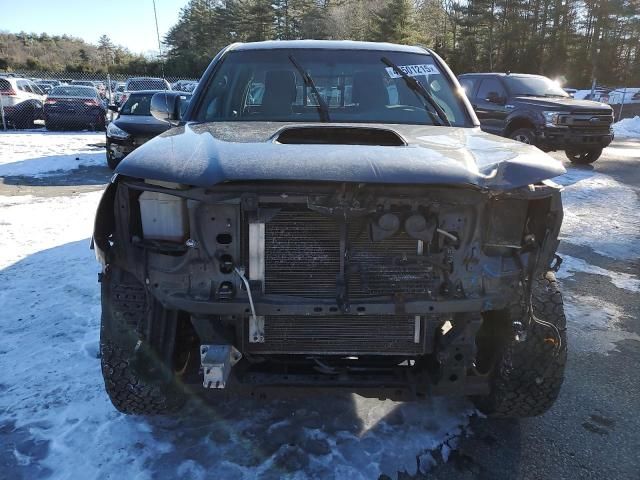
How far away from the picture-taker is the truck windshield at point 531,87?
11.6 meters

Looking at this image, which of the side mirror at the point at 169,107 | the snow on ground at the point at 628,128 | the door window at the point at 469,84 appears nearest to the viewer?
→ the side mirror at the point at 169,107

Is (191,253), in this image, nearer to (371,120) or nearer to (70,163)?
(371,120)

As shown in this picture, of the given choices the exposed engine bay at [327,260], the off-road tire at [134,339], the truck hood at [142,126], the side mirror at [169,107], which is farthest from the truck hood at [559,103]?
the off-road tire at [134,339]

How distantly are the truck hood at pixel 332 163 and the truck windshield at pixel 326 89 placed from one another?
2.72ft

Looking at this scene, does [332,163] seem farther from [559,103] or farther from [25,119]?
[25,119]

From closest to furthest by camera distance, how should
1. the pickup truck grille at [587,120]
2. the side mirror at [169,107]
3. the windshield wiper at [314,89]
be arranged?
1. the windshield wiper at [314,89]
2. the side mirror at [169,107]
3. the pickup truck grille at [587,120]

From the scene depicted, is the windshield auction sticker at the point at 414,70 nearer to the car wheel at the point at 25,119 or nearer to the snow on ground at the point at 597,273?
the snow on ground at the point at 597,273

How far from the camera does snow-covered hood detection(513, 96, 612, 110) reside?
1069 centimetres

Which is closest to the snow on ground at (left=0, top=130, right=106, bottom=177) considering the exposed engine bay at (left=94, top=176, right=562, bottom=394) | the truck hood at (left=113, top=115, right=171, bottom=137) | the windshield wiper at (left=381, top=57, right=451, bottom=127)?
the truck hood at (left=113, top=115, right=171, bottom=137)

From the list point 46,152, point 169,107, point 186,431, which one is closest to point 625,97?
point 46,152

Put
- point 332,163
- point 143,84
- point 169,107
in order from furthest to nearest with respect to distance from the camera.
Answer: point 143,84
point 169,107
point 332,163

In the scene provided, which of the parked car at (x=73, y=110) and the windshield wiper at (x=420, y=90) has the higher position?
the windshield wiper at (x=420, y=90)

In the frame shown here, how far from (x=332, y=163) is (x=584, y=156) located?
11824mm

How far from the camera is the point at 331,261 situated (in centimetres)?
219
